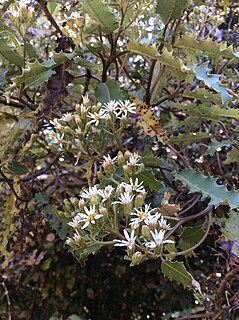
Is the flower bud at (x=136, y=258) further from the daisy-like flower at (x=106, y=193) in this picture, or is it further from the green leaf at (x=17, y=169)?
the green leaf at (x=17, y=169)

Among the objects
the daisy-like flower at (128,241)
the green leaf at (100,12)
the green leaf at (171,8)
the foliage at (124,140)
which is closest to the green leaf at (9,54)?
the foliage at (124,140)

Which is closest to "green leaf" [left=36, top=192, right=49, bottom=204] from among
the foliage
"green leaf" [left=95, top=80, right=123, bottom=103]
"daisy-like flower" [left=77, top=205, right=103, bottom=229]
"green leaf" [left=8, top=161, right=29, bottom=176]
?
the foliage

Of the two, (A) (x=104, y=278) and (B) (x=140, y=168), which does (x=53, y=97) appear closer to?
(B) (x=140, y=168)

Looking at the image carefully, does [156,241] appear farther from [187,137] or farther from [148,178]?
[187,137]

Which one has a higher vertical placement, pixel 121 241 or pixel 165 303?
pixel 121 241

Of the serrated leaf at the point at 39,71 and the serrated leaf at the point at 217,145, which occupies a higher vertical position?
the serrated leaf at the point at 39,71

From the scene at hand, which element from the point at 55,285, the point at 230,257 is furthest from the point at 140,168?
the point at 55,285
